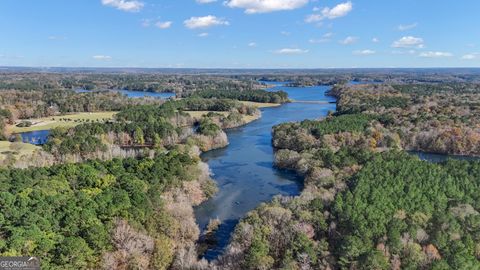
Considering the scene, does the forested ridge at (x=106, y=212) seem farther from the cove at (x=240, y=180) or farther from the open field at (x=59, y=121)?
the open field at (x=59, y=121)

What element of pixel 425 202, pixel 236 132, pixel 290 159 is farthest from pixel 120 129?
pixel 425 202

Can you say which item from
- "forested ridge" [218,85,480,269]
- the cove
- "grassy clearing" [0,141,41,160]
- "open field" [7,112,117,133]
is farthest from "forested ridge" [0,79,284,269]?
"open field" [7,112,117,133]

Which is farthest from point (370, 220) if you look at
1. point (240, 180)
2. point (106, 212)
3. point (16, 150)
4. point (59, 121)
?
point (59, 121)

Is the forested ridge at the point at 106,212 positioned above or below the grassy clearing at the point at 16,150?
above

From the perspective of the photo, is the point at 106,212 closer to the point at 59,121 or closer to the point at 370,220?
the point at 370,220

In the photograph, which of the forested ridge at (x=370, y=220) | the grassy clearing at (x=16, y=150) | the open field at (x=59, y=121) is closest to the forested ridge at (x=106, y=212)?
the forested ridge at (x=370, y=220)

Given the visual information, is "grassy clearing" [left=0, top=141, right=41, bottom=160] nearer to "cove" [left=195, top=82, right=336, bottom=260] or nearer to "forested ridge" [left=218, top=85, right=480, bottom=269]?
"cove" [left=195, top=82, right=336, bottom=260]
